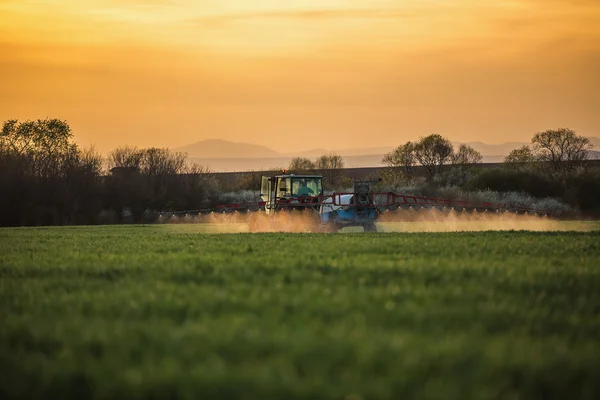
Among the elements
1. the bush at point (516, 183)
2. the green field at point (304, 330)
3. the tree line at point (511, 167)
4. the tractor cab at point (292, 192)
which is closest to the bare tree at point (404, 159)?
the tree line at point (511, 167)

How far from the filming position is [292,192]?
3828cm

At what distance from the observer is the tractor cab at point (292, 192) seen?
37.5 m

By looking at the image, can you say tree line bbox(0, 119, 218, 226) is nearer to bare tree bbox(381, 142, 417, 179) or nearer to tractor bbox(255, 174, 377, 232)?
bare tree bbox(381, 142, 417, 179)

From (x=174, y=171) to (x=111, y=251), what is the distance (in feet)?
190

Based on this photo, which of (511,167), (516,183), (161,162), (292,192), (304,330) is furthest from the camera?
(511,167)

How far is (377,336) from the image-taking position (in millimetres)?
7746

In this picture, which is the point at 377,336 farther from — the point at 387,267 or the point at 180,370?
the point at 387,267

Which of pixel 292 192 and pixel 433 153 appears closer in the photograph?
pixel 292 192

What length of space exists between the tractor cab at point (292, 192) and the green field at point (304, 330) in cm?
2284

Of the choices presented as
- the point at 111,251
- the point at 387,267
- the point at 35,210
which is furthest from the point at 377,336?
the point at 35,210

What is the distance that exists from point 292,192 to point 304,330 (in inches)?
1191

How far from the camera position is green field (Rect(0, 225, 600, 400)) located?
20.9 ft

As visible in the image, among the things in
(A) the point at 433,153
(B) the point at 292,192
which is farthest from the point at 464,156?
(B) the point at 292,192

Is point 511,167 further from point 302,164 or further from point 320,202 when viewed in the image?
point 320,202
